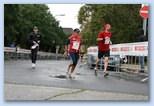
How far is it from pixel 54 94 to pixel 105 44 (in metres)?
0.93

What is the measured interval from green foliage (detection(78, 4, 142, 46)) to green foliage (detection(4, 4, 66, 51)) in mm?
293

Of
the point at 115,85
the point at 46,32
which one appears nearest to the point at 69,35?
the point at 46,32

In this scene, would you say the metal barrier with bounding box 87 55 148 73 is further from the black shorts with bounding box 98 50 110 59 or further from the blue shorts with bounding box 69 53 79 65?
the blue shorts with bounding box 69 53 79 65

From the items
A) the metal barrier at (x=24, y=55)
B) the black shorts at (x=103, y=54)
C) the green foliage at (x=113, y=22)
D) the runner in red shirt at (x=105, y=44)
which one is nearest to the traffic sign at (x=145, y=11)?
the green foliage at (x=113, y=22)

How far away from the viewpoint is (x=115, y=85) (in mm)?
8062

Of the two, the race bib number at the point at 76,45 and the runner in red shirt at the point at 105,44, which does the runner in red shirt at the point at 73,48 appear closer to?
the race bib number at the point at 76,45

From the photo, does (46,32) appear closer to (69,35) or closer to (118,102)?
(69,35)

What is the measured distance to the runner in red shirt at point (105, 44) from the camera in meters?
8.09

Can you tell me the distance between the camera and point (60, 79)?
26.8 ft

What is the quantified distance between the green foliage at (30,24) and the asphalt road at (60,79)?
0.78ft

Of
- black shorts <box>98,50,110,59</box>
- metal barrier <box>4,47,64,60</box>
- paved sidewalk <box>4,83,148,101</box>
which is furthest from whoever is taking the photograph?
black shorts <box>98,50,110,59</box>

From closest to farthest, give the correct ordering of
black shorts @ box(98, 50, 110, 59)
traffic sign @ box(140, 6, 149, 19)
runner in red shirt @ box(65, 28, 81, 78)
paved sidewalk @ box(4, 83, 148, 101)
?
paved sidewalk @ box(4, 83, 148, 101) < traffic sign @ box(140, 6, 149, 19) < runner in red shirt @ box(65, 28, 81, 78) < black shorts @ box(98, 50, 110, 59)

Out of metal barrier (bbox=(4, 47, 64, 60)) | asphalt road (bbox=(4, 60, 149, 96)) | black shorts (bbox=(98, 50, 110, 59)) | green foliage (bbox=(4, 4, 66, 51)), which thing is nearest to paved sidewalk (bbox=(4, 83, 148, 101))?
asphalt road (bbox=(4, 60, 149, 96))

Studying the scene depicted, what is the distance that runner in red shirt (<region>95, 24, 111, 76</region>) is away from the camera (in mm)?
8094
